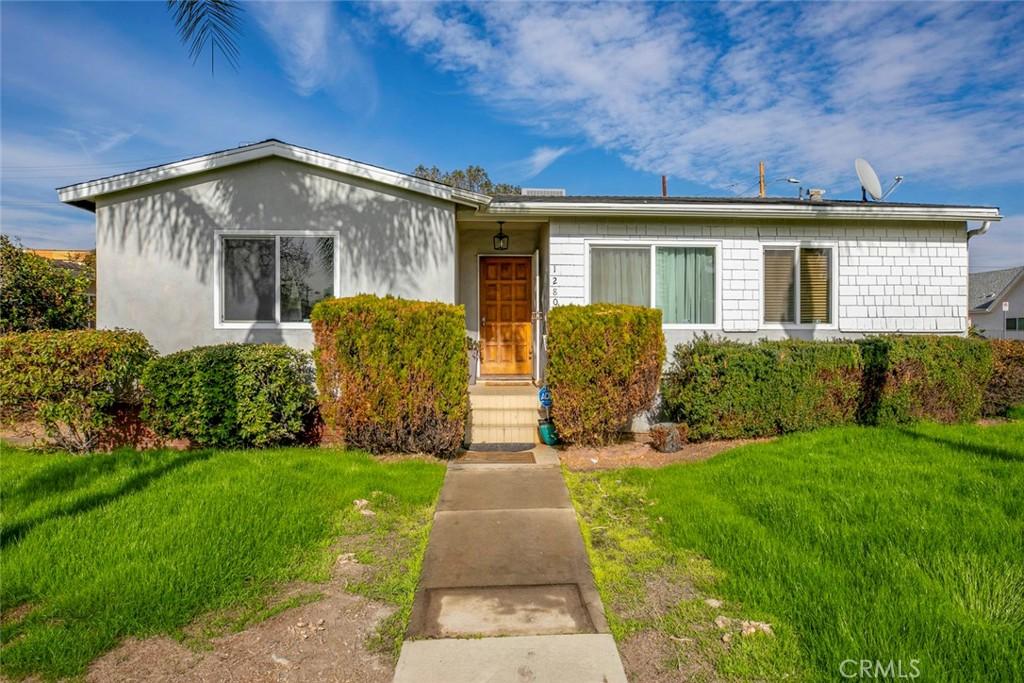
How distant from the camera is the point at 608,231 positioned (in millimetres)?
7973

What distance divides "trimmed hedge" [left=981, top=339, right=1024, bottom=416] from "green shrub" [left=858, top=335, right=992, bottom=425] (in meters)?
0.64

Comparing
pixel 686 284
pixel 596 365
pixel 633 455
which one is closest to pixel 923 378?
pixel 686 284

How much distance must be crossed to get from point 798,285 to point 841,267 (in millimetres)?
733

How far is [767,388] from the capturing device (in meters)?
6.85

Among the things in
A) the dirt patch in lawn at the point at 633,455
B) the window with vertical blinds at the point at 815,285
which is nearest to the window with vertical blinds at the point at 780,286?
the window with vertical blinds at the point at 815,285

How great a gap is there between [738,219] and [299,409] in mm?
6846

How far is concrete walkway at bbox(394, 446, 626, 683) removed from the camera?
2.53 metres

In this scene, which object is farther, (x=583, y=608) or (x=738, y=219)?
(x=738, y=219)

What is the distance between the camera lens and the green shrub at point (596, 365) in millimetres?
6496

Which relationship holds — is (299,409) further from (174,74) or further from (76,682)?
(174,74)

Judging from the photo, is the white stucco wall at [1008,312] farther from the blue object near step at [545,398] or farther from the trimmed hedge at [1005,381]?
the blue object near step at [545,398]

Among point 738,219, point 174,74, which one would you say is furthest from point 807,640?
point 174,74

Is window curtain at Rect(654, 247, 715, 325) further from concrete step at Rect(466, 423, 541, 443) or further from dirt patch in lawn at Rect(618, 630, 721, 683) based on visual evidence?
dirt patch in lawn at Rect(618, 630, 721, 683)

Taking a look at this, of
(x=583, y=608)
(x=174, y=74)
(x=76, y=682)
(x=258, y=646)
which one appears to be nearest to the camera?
(x=76, y=682)
